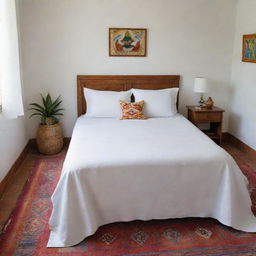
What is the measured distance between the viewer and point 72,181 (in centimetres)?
233

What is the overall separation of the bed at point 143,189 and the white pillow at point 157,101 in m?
1.38

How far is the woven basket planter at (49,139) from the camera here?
4108mm

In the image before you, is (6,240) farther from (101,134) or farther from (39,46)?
(39,46)

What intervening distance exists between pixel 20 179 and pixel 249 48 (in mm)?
3525

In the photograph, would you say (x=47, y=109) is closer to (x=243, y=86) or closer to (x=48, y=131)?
(x=48, y=131)

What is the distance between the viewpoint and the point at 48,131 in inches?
161

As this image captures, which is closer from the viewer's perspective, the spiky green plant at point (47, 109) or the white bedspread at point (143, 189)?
the white bedspread at point (143, 189)

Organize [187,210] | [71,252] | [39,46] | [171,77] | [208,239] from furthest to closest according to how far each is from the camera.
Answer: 1. [171,77]
2. [39,46]
3. [187,210]
4. [208,239]
5. [71,252]

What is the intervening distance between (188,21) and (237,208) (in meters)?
2.96

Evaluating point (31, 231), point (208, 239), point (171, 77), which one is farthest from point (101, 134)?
point (171, 77)

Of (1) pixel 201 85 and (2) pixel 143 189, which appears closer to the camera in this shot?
(2) pixel 143 189

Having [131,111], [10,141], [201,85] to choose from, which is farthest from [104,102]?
[201,85]

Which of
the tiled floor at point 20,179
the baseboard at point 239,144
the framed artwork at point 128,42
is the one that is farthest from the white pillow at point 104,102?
the baseboard at point 239,144

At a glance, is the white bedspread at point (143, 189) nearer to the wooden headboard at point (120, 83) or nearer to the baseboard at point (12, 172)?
the baseboard at point (12, 172)
